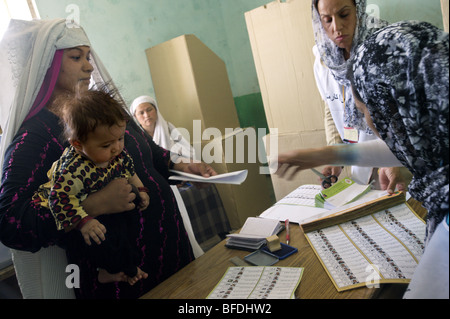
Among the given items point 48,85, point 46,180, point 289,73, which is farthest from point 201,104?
point 46,180

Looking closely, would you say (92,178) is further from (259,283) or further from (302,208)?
(302,208)

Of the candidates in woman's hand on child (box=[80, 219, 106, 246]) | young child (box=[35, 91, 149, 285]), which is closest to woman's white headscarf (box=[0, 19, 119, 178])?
young child (box=[35, 91, 149, 285])

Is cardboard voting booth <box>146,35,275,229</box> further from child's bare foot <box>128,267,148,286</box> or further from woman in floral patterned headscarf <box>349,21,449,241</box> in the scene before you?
woman in floral patterned headscarf <box>349,21,449,241</box>

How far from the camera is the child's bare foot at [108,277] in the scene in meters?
1.23

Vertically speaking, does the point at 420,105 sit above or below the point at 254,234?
above

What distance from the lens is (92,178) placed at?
1187 mm

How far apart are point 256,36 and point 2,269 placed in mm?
2566

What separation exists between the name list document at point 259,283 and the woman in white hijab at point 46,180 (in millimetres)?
367

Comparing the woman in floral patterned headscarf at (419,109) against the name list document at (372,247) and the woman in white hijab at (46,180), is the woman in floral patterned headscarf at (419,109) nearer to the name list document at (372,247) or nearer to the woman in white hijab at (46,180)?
the name list document at (372,247)

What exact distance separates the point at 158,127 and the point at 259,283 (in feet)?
9.03

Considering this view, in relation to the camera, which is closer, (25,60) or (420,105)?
(420,105)

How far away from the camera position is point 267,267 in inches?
46.4

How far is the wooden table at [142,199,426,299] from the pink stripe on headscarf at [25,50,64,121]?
79 centimetres
